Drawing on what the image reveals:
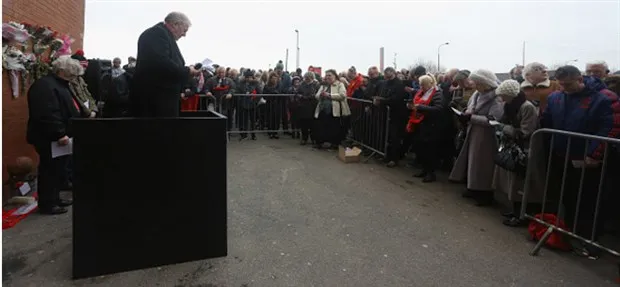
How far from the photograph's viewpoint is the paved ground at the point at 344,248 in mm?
3406

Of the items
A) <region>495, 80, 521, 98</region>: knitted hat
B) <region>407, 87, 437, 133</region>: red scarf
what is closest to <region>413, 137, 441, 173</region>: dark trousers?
<region>407, 87, 437, 133</region>: red scarf

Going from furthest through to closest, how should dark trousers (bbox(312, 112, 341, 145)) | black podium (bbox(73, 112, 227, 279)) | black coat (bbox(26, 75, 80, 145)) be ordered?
dark trousers (bbox(312, 112, 341, 145)) < black coat (bbox(26, 75, 80, 145)) < black podium (bbox(73, 112, 227, 279))

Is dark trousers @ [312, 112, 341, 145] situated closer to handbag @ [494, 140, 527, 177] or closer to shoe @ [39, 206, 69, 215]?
handbag @ [494, 140, 527, 177]

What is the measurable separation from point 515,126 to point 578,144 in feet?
2.54

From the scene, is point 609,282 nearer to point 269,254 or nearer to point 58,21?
point 269,254

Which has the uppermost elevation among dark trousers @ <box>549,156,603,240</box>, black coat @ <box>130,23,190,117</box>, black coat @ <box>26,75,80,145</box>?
black coat @ <box>130,23,190,117</box>

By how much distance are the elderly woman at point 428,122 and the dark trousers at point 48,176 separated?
5.19 m

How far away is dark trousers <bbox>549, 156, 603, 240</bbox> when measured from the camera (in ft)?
13.6

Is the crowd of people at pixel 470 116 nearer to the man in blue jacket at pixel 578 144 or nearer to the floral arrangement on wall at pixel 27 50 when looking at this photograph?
the man in blue jacket at pixel 578 144

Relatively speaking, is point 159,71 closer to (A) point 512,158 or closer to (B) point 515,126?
(A) point 512,158

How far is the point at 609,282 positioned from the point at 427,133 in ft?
11.8

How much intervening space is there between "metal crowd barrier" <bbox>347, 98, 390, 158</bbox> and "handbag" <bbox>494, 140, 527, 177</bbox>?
10.4ft

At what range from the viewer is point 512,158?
4.68 metres

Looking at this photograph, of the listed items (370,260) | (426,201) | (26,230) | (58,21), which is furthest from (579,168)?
(58,21)
